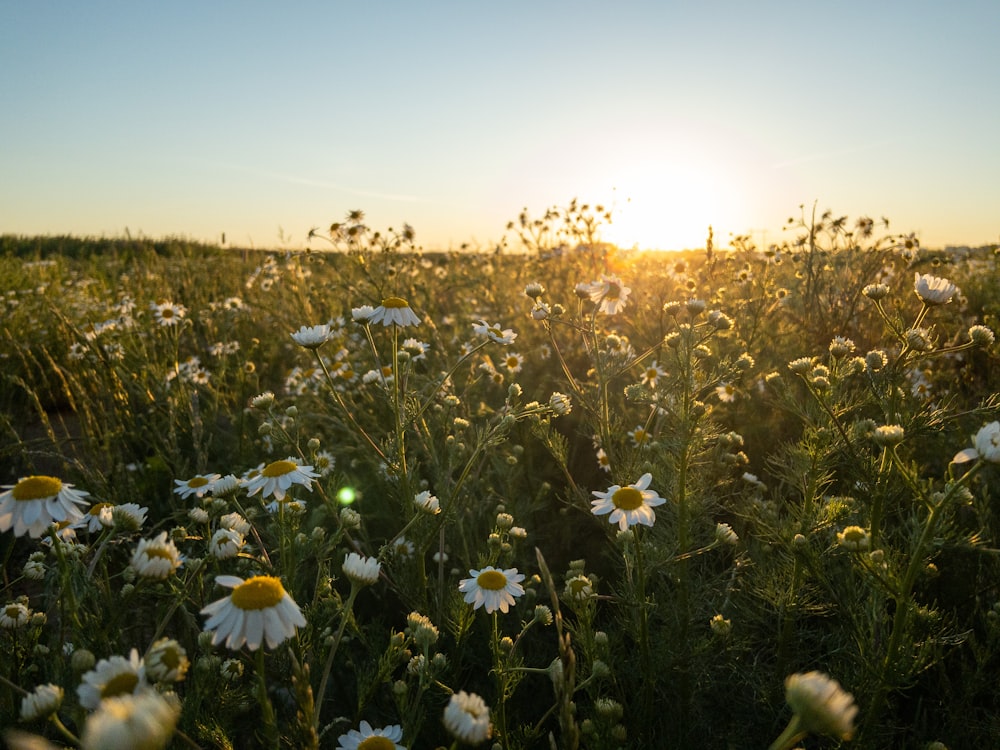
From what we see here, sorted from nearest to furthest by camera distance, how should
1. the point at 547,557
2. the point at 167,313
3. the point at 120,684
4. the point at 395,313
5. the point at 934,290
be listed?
the point at 120,684 < the point at 934,290 < the point at 395,313 < the point at 547,557 < the point at 167,313

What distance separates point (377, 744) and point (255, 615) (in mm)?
405

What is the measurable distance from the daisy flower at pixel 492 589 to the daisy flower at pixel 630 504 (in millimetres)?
288

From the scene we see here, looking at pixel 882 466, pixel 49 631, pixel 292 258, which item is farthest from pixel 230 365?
pixel 882 466

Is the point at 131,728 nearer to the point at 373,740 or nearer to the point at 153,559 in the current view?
the point at 153,559

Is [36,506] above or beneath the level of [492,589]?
above

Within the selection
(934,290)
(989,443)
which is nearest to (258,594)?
(989,443)

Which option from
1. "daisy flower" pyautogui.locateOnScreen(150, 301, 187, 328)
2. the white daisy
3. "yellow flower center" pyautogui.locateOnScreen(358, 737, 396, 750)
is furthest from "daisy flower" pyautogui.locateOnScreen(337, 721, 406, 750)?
"daisy flower" pyautogui.locateOnScreen(150, 301, 187, 328)

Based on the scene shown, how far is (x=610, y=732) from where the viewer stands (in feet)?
4.58

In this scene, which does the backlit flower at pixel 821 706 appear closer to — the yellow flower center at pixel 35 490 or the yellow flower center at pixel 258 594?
the yellow flower center at pixel 258 594

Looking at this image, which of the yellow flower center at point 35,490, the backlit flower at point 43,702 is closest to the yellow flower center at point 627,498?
the backlit flower at point 43,702

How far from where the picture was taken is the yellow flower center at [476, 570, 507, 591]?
5.20ft

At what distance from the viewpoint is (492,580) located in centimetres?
159

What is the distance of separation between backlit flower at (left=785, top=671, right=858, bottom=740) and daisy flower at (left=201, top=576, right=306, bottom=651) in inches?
29.6

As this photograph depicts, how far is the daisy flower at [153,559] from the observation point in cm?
110
